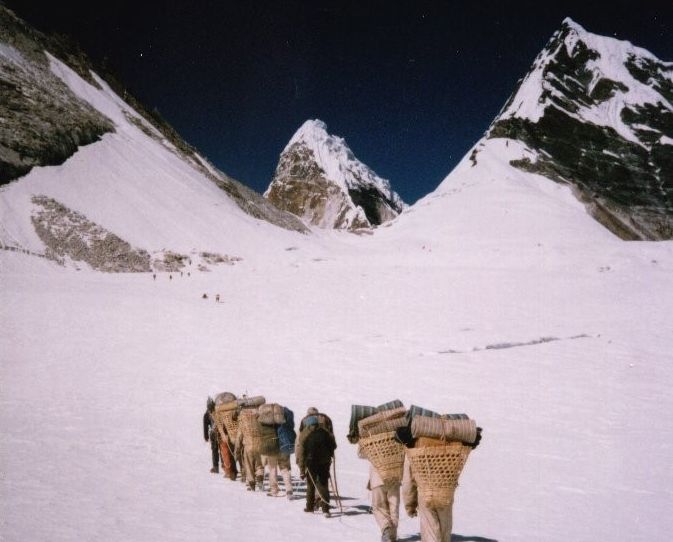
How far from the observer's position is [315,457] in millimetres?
5824

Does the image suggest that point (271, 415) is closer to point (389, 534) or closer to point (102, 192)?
point (389, 534)

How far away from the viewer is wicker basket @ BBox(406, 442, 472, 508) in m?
3.72

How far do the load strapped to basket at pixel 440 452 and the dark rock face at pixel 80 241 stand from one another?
1370 inches

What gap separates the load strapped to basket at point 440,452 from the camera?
371cm

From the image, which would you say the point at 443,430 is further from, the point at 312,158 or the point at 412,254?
the point at 312,158

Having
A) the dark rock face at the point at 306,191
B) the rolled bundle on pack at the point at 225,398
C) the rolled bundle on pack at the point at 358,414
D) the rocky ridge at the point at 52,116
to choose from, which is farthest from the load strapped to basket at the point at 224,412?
the dark rock face at the point at 306,191

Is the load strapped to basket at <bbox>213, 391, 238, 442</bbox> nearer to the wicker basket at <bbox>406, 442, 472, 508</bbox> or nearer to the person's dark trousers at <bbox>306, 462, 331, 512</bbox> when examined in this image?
the person's dark trousers at <bbox>306, 462, 331, 512</bbox>

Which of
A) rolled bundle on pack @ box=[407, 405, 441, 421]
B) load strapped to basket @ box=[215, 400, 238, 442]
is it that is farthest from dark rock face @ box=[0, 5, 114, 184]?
rolled bundle on pack @ box=[407, 405, 441, 421]

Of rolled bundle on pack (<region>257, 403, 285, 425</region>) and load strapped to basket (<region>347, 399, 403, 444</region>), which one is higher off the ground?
load strapped to basket (<region>347, 399, 403, 444</region>)

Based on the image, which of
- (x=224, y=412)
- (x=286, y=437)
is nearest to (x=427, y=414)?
(x=286, y=437)

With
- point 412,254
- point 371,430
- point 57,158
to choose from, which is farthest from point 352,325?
point 57,158

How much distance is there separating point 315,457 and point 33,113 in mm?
53016

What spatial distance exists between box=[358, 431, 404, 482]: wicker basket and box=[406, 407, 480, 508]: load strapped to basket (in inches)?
35.3

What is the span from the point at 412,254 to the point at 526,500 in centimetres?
3479
